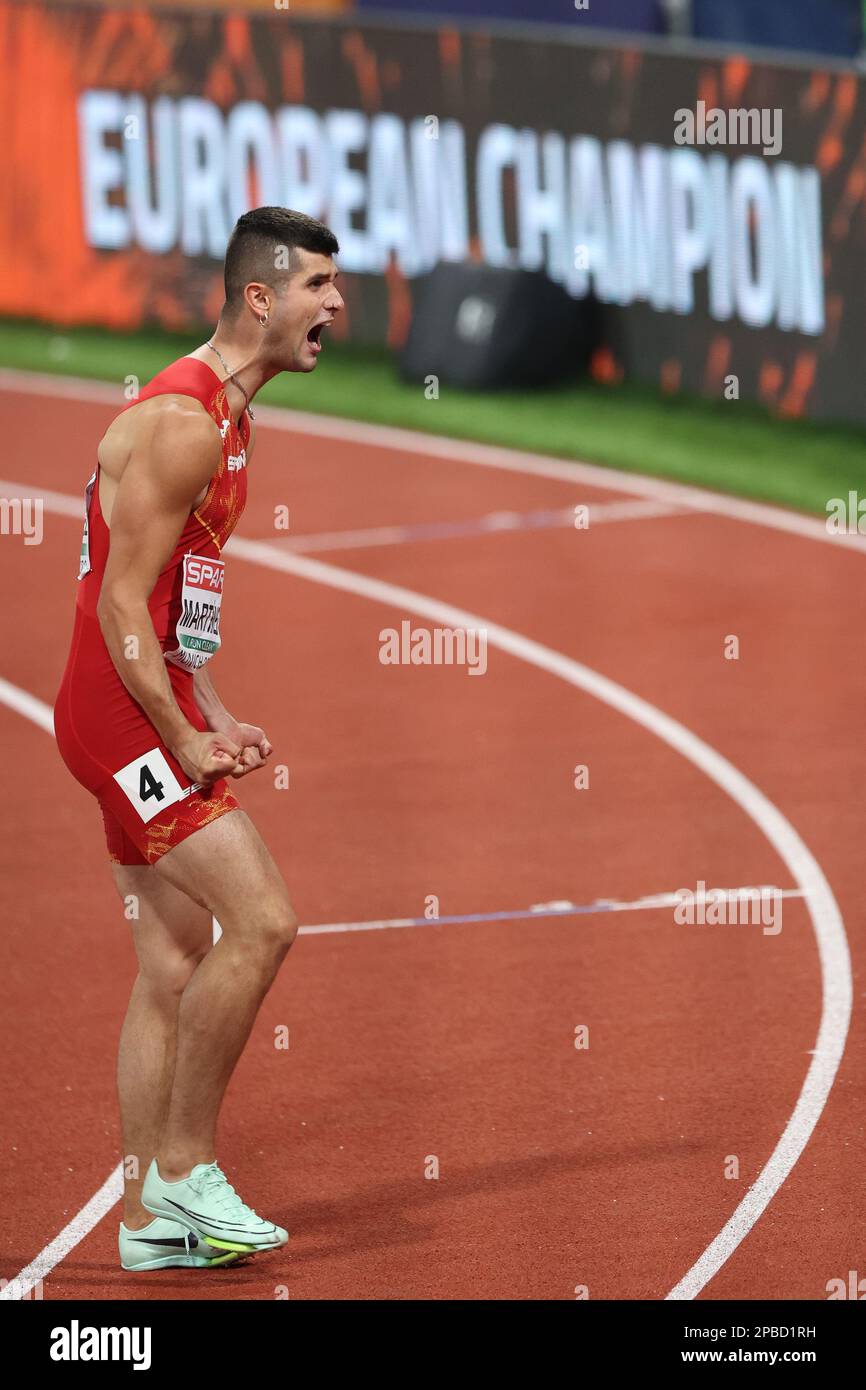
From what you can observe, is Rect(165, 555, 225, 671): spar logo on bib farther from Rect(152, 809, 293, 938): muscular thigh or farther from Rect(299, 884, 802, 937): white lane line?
Rect(299, 884, 802, 937): white lane line

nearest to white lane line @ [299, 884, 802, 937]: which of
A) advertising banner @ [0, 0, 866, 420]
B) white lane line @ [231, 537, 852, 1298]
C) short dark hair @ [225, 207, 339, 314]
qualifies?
white lane line @ [231, 537, 852, 1298]

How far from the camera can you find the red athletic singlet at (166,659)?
5582 mm

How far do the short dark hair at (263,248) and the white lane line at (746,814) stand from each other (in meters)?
2.54

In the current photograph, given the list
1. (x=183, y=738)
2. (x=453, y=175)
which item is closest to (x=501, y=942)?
(x=183, y=738)

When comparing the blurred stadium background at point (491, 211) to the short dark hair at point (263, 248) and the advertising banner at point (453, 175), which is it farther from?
the short dark hair at point (263, 248)

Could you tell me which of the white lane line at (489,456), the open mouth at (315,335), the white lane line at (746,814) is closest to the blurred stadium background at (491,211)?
the white lane line at (489,456)

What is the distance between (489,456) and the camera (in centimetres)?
1630

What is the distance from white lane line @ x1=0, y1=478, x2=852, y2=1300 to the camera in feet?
20.3

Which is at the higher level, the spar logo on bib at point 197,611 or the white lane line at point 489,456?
the white lane line at point 489,456

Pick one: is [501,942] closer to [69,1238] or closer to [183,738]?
[69,1238]

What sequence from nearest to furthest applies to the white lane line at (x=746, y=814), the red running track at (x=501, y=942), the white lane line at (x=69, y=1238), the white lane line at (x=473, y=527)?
the white lane line at (x=69, y=1238)
the red running track at (x=501, y=942)
the white lane line at (x=746, y=814)
the white lane line at (x=473, y=527)
